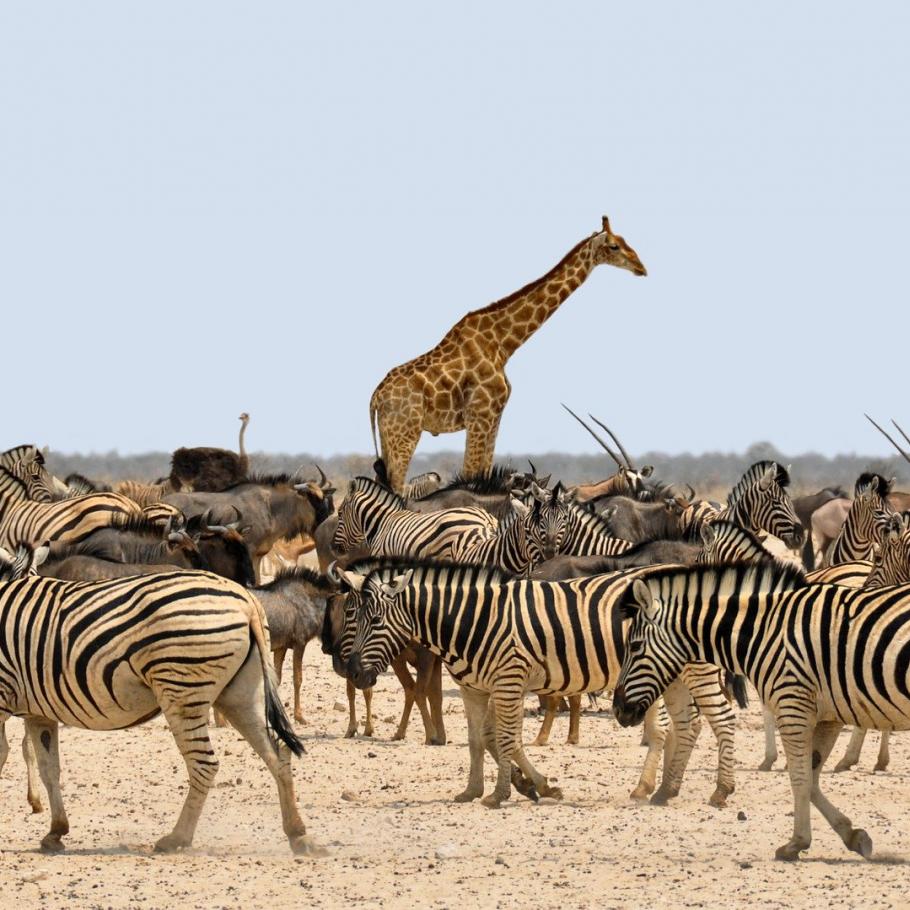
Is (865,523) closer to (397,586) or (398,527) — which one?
(398,527)

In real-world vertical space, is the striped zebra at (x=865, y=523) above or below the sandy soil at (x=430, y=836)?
above

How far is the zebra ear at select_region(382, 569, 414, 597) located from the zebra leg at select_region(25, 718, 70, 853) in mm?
2007

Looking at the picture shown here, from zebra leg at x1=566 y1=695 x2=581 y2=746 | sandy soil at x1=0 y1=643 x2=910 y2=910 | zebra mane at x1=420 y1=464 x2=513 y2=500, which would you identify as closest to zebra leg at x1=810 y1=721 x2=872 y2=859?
sandy soil at x1=0 y1=643 x2=910 y2=910

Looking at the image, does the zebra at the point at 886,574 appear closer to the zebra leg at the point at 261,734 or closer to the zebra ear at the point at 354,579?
the zebra ear at the point at 354,579

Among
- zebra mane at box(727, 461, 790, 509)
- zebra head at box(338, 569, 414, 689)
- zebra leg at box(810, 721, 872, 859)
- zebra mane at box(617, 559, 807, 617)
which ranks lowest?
zebra leg at box(810, 721, 872, 859)

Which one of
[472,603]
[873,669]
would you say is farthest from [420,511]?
[873,669]

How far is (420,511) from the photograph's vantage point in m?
17.5

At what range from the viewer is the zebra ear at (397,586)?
10.9 meters

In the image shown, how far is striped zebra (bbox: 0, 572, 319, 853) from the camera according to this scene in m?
9.20

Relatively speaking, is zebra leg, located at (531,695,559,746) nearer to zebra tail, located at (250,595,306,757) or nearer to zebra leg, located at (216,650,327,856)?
zebra leg, located at (216,650,327,856)

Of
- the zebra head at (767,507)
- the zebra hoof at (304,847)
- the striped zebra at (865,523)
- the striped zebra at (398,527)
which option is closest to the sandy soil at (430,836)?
the zebra hoof at (304,847)

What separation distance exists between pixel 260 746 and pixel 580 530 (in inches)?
272

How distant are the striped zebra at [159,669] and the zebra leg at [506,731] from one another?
5.20ft

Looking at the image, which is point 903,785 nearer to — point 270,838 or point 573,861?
point 573,861
